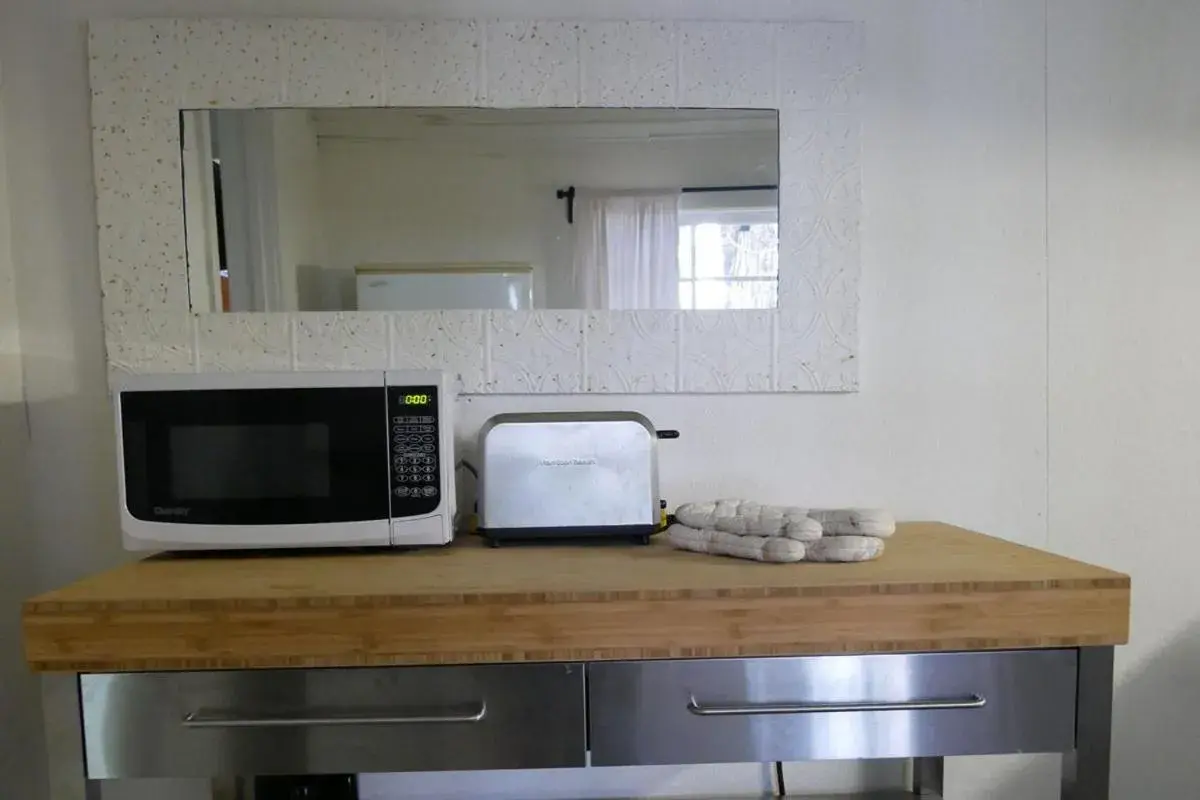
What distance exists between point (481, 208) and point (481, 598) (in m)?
0.78

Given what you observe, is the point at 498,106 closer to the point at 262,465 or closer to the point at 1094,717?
the point at 262,465

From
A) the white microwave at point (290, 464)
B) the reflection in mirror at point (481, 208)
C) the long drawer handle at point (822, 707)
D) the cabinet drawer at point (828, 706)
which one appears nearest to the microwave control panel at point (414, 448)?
the white microwave at point (290, 464)

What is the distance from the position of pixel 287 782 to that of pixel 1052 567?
130cm

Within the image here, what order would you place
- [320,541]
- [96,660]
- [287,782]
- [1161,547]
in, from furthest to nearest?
[1161,547] → [287,782] → [320,541] → [96,660]

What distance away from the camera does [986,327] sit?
57.0 inches

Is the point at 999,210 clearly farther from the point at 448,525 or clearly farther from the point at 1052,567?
the point at 448,525

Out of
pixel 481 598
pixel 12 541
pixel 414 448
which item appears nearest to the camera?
pixel 481 598

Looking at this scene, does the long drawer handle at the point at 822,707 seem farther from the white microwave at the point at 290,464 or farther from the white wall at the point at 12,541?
the white wall at the point at 12,541

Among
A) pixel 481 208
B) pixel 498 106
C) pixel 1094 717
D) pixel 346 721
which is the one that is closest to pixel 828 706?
pixel 1094 717

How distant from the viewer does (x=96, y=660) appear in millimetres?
950

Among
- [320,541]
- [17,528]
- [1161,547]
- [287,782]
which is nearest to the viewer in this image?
[320,541]

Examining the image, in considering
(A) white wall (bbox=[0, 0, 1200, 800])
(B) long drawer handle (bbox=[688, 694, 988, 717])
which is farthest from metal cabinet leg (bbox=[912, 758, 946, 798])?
(B) long drawer handle (bbox=[688, 694, 988, 717])

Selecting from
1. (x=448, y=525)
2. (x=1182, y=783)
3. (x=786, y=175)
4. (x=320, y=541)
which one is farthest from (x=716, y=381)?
(x=1182, y=783)

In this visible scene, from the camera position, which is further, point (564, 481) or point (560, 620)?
point (564, 481)
